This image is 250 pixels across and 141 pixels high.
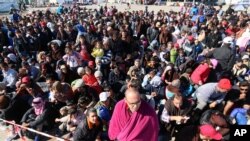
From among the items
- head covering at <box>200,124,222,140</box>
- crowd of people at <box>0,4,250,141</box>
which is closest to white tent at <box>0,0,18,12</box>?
crowd of people at <box>0,4,250,141</box>

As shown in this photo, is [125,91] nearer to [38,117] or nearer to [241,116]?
[38,117]

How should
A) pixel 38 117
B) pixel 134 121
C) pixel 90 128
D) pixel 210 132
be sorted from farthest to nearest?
pixel 38 117, pixel 90 128, pixel 210 132, pixel 134 121

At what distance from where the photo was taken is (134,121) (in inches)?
156

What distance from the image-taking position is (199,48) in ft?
33.6

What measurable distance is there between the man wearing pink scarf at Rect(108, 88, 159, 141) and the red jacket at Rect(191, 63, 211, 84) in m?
3.08

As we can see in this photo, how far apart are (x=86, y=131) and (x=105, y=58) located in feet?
14.1

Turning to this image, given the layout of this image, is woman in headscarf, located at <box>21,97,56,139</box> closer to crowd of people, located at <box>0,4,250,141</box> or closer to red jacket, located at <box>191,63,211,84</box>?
crowd of people, located at <box>0,4,250,141</box>

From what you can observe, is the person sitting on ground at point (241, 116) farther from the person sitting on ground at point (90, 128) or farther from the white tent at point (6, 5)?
the white tent at point (6, 5)

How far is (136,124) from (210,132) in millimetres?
1016

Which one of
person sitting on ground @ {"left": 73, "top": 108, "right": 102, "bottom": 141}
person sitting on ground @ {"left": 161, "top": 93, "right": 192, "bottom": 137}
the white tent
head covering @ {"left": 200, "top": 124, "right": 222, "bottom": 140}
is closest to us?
head covering @ {"left": 200, "top": 124, "right": 222, "bottom": 140}

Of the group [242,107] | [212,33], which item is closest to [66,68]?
[242,107]

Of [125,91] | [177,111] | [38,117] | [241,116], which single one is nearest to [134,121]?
[177,111]

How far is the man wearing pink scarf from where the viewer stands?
3.95 m

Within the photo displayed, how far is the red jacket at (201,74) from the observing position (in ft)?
22.7
